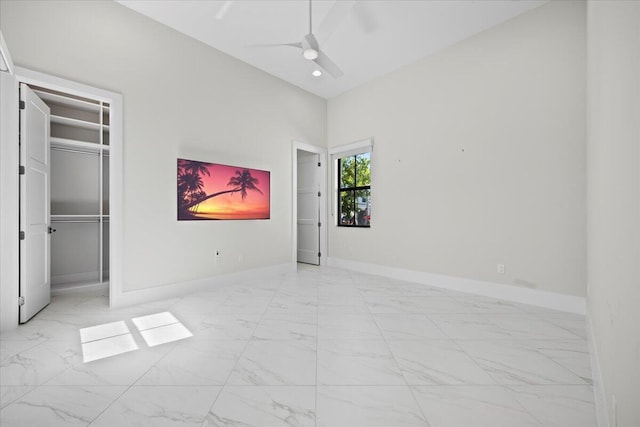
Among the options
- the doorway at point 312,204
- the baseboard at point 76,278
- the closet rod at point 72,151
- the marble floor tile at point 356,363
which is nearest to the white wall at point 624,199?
the marble floor tile at point 356,363

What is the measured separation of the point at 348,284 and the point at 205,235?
228cm

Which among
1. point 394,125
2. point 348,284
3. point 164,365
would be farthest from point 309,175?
point 164,365

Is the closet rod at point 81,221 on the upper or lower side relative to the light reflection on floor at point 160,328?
upper

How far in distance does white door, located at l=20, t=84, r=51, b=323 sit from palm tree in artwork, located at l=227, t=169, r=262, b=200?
2.06 metres

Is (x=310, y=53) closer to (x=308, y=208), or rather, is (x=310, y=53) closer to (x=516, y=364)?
(x=516, y=364)

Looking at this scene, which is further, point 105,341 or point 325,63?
point 325,63

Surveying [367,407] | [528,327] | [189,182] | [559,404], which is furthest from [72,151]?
[528,327]

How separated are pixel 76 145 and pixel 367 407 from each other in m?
4.81

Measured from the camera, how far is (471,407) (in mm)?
1472

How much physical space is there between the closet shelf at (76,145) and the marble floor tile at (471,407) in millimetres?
4770

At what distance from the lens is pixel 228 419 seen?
1382mm

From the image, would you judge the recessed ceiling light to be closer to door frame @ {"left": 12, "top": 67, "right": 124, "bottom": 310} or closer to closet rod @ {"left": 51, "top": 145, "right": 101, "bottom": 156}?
door frame @ {"left": 12, "top": 67, "right": 124, "bottom": 310}

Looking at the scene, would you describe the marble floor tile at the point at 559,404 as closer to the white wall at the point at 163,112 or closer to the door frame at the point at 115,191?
the white wall at the point at 163,112

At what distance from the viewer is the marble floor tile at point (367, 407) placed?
1360 mm
